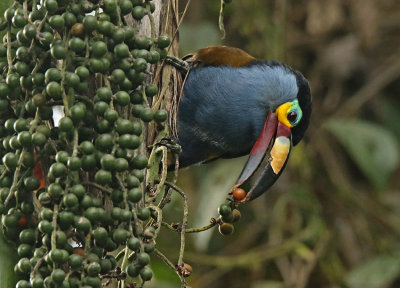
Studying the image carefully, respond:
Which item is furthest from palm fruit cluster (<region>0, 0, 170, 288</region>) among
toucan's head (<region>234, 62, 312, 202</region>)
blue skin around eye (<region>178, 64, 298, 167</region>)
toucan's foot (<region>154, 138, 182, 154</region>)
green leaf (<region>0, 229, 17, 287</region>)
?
blue skin around eye (<region>178, 64, 298, 167</region>)

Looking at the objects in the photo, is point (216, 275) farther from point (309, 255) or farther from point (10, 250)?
point (10, 250)

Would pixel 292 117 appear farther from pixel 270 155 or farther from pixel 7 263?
pixel 7 263

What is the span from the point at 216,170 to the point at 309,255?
0.59 meters

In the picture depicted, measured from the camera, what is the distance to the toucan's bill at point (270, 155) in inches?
81.4

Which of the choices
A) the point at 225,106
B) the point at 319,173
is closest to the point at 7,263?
the point at 225,106

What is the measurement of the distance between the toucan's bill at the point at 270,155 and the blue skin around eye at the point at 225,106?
0.07m

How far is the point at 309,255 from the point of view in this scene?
3.43m

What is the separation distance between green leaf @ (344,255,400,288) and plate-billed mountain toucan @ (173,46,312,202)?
111cm

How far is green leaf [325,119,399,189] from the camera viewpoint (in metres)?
3.57

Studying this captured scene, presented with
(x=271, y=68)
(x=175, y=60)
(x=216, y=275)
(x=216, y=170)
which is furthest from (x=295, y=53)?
(x=175, y=60)

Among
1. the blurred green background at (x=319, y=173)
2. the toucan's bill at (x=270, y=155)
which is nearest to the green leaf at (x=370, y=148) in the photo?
the blurred green background at (x=319, y=173)

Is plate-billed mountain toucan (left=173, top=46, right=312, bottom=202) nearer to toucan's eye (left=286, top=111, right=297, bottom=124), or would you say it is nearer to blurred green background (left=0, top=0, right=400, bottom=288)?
toucan's eye (left=286, top=111, right=297, bottom=124)

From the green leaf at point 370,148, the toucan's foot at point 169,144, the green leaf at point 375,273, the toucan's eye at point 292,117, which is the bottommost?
the green leaf at point 375,273

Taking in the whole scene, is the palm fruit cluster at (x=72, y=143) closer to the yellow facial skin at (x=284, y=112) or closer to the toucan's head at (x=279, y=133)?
the toucan's head at (x=279, y=133)
